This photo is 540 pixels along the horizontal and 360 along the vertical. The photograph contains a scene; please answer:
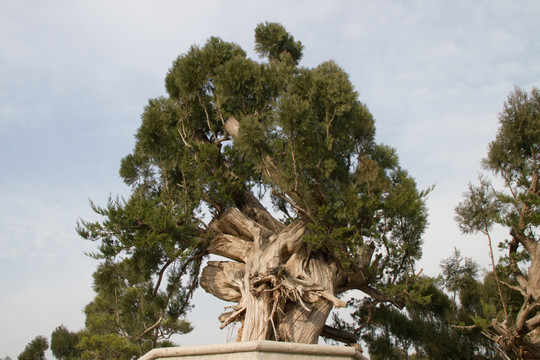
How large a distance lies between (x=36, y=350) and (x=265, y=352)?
93.6 ft

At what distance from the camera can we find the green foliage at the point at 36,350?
27469 millimetres

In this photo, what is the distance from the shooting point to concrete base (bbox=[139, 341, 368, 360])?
464 cm

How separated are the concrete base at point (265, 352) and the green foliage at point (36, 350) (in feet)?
89.8

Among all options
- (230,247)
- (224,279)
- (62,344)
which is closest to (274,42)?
(230,247)

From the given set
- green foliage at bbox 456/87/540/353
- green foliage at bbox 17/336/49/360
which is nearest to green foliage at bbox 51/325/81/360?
green foliage at bbox 17/336/49/360

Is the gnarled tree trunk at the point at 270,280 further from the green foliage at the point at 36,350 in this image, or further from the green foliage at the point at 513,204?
the green foliage at the point at 36,350

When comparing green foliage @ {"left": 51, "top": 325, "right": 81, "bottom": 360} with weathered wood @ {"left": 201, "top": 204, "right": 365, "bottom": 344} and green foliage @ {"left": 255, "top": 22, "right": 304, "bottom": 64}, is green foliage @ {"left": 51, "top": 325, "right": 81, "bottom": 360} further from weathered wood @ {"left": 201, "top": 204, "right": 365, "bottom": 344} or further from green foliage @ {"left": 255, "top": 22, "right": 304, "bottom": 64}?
green foliage @ {"left": 255, "top": 22, "right": 304, "bottom": 64}

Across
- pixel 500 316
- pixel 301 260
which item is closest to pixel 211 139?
pixel 301 260

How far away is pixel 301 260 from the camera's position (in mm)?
10492

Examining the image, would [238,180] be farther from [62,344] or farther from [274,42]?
[62,344]

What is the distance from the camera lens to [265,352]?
4633mm

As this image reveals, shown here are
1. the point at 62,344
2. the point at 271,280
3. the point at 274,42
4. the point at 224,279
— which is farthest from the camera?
the point at 62,344

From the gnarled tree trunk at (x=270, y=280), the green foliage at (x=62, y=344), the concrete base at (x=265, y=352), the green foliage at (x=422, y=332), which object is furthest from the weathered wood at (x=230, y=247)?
the green foliage at (x=62, y=344)

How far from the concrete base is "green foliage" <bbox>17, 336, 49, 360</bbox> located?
27.4 meters
